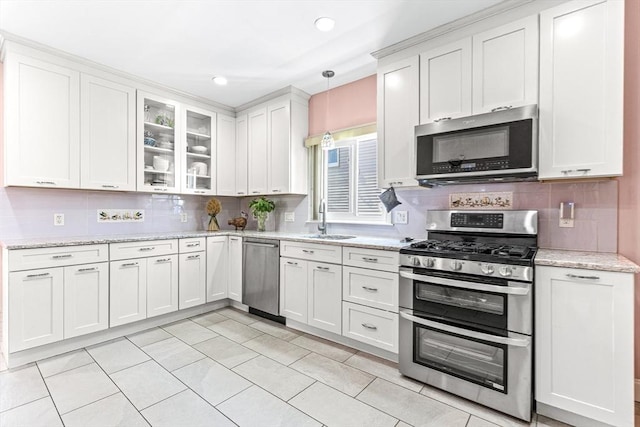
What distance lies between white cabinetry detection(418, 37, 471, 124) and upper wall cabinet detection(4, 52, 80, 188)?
10.4 ft

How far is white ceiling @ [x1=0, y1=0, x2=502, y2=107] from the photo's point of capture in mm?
2184

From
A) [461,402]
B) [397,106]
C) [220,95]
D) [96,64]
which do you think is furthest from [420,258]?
[96,64]

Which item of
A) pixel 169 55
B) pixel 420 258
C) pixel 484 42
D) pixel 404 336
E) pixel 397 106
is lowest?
pixel 404 336

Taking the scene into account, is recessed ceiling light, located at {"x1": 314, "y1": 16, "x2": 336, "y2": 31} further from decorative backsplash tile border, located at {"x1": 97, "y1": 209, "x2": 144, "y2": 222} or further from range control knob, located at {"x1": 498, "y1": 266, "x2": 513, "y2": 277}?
decorative backsplash tile border, located at {"x1": 97, "y1": 209, "x2": 144, "y2": 222}

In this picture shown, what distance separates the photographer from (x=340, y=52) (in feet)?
9.23

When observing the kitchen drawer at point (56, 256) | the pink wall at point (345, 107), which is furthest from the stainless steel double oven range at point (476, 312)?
the kitchen drawer at point (56, 256)

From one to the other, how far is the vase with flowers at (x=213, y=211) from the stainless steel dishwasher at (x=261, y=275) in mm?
720

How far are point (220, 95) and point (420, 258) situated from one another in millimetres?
3152

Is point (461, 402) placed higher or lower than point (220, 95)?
lower

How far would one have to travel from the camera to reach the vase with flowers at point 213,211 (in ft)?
13.5

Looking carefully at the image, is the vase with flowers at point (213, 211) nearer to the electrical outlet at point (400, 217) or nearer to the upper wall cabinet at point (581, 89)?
the electrical outlet at point (400, 217)

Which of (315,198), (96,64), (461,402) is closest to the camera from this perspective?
(461,402)

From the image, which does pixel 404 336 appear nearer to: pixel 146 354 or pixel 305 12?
pixel 146 354

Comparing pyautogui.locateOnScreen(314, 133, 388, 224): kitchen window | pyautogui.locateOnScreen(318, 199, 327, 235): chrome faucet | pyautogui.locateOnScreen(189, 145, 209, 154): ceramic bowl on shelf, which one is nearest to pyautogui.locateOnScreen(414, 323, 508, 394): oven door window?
pyautogui.locateOnScreen(314, 133, 388, 224): kitchen window
